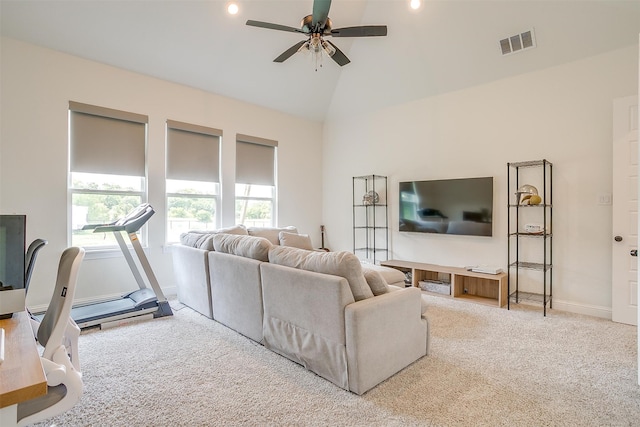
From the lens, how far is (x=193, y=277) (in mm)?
3684

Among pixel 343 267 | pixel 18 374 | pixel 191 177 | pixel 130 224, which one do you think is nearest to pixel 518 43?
pixel 343 267

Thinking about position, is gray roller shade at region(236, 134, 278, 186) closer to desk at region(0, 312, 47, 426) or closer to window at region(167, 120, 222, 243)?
window at region(167, 120, 222, 243)

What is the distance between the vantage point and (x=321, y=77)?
547 cm

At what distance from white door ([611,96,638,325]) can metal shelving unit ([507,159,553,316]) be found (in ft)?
2.01

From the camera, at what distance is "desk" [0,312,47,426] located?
817mm

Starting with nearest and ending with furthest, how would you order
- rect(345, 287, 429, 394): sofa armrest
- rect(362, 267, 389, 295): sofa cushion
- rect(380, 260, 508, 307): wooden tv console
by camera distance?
1. rect(345, 287, 429, 394): sofa armrest
2. rect(362, 267, 389, 295): sofa cushion
3. rect(380, 260, 508, 307): wooden tv console

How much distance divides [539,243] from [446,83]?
2.50 meters

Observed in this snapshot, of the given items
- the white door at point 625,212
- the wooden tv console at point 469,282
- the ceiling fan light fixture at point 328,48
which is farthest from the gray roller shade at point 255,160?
the white door at point 625,212

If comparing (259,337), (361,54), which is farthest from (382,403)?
(361,54)

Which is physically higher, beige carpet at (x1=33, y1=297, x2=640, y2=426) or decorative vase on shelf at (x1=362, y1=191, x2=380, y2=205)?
decorative vase on shelf at (x1=362, y1=191, x2=380, y2=205)

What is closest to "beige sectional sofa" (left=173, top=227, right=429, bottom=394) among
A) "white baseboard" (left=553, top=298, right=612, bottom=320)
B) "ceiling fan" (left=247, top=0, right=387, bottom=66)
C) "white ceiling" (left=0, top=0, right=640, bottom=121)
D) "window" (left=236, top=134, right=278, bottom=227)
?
"ceiling fan" (left=247, top=0, right=387, bottom=66)

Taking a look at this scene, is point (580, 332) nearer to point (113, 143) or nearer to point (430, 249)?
point (430, 249)

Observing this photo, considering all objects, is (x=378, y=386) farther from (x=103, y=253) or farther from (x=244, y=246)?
(x=103, y=253)

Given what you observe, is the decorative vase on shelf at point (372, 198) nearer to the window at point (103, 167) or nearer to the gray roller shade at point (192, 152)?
the gray roller shade at point (192, 152)
